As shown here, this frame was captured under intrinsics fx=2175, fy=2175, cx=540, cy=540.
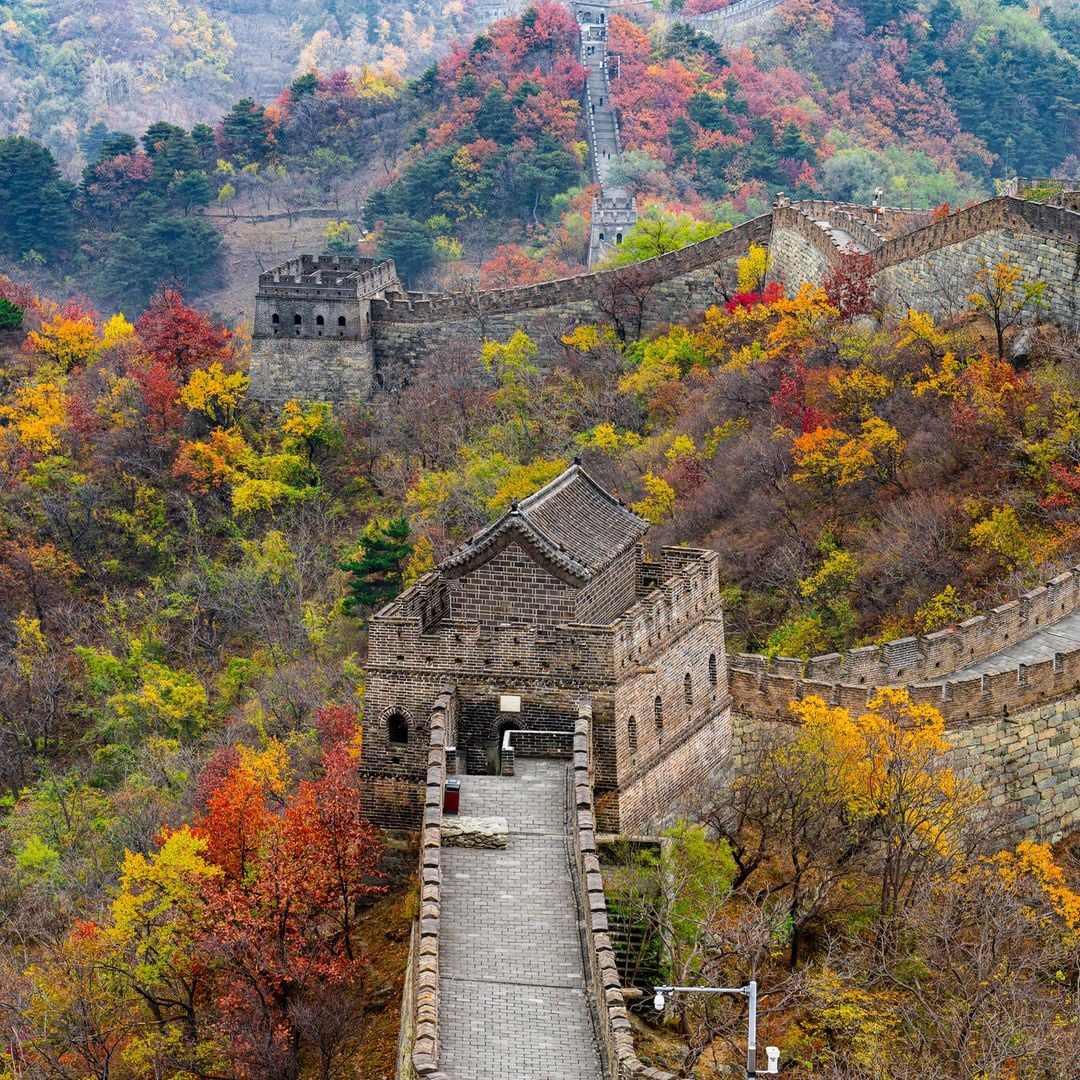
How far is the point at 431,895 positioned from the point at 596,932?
2456mm

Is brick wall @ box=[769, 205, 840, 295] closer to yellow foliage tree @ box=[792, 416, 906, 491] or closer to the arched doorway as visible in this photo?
yellow foliage tree @ box=[792, 416, 906, 491]

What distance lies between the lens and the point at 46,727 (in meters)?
60.8

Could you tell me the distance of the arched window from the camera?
1380 inches

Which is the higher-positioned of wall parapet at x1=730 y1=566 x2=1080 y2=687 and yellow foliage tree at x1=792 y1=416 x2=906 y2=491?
yellow foliage tree at x1=792 y1=416 x2=906 y2=491

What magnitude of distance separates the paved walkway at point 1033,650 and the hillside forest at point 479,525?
2.25m

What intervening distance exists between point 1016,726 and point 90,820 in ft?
81.9

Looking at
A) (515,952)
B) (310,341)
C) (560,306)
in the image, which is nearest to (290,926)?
(515,952)

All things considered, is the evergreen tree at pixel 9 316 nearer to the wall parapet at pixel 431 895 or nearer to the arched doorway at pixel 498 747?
the wall parapet at pixel 431 895

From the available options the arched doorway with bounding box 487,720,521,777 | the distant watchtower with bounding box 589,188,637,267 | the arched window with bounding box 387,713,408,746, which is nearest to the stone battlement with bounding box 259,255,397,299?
the distant watchtower with bounding box 589,188,637,267

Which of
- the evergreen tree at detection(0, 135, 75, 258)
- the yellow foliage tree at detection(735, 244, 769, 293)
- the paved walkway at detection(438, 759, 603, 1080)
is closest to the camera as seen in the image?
the paved walkway at detection(438, 759, 603, 1080)

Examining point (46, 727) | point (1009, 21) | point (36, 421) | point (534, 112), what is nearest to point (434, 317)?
point (36, 421)

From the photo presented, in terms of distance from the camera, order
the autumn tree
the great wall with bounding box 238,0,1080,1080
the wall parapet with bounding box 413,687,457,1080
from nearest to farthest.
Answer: the wall parapet with bounding box 413,687,457,1080, the great wall with bounding box 238,0,1080,1080, the autumn tree

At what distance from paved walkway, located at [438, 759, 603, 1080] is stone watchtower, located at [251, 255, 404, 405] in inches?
1559

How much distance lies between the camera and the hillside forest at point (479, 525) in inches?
1318
